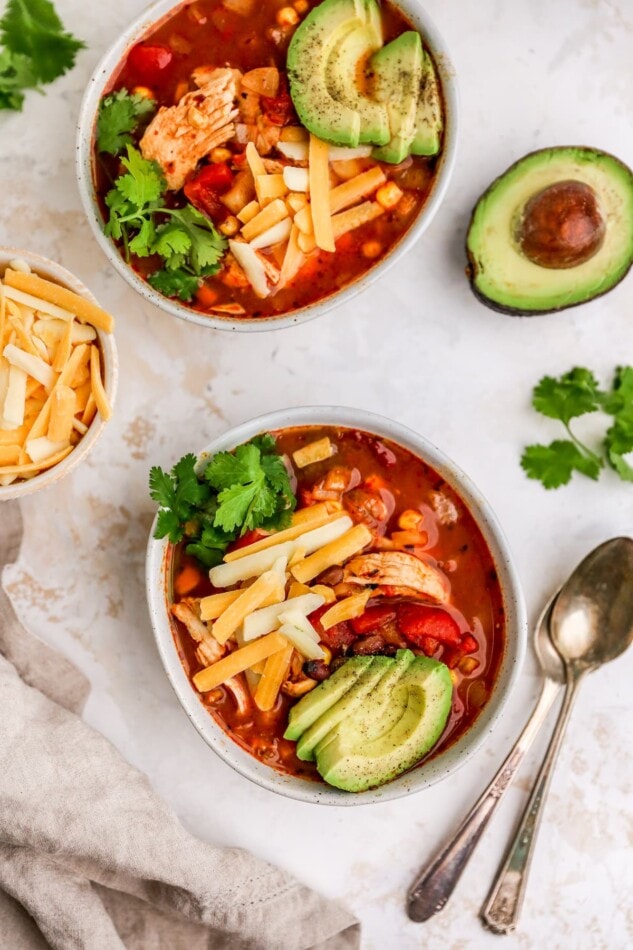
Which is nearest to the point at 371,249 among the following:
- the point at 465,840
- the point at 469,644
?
the point at 469,644

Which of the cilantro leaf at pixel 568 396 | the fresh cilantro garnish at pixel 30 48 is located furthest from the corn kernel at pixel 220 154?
the cilantro leaf at pixel 568 396

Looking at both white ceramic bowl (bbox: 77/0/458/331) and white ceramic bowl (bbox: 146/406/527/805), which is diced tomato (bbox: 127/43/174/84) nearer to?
white ceramic bowl (bbox: 77/0/458/331)

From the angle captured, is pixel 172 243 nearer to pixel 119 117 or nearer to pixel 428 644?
pixel 119 117

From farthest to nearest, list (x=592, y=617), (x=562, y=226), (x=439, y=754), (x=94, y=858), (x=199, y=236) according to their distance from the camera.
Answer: (x=592, y=617) → (x=94, y=858) → (x=439, y=754) → (x=199, y=236) → (x=562, y=226)

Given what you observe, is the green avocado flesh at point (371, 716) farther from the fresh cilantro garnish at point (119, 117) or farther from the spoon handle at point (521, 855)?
the fresh cilantro garnish at point (119, 117)

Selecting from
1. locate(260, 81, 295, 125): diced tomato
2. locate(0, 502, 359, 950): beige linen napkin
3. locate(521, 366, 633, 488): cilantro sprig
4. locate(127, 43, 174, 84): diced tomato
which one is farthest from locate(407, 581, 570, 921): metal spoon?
locate(127, 43, 174, 84): diced tomato

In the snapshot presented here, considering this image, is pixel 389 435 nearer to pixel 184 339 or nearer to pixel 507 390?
pixel 507 390
